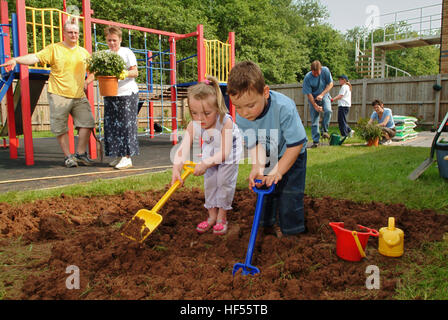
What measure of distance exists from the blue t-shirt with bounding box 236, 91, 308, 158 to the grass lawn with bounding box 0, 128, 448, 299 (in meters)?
0.95

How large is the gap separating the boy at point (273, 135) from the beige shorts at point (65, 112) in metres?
3.41

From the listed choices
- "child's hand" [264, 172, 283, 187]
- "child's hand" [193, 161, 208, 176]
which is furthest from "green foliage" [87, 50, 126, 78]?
"child's hand" [264, 172, 283, 187]

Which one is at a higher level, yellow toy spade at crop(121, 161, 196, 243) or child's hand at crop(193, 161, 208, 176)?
child's hand at crop(193, 161, 208, 176)

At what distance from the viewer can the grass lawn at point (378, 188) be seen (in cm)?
167

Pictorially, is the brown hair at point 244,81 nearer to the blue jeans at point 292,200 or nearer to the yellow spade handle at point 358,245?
the blue jeans at point 292,200

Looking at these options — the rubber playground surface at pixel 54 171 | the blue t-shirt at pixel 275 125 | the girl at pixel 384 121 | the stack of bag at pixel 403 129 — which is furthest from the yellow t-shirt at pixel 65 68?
the stack of bag at pixel 403 129

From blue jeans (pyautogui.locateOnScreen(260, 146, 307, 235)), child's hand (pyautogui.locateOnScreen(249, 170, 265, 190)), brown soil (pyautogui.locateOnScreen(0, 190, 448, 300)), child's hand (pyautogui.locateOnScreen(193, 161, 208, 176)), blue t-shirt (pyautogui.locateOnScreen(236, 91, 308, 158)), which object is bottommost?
brown soil (pyautogui.locateOnScreen(0, 190, 448, 300))

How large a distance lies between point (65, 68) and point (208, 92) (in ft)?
10.8

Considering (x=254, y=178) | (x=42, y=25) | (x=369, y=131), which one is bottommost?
(x=254, y=178)

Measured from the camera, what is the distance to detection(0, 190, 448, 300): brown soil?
5.18ft

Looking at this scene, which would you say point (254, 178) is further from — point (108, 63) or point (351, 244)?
point (108, 63)

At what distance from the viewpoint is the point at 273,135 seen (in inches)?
87.7

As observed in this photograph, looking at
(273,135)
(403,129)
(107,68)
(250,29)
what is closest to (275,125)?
(273,135)

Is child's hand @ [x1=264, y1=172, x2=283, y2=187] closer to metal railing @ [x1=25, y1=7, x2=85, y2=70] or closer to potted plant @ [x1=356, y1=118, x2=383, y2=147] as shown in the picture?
metal railing @ [x1=25, y1=7, x2=85, y2=70]
